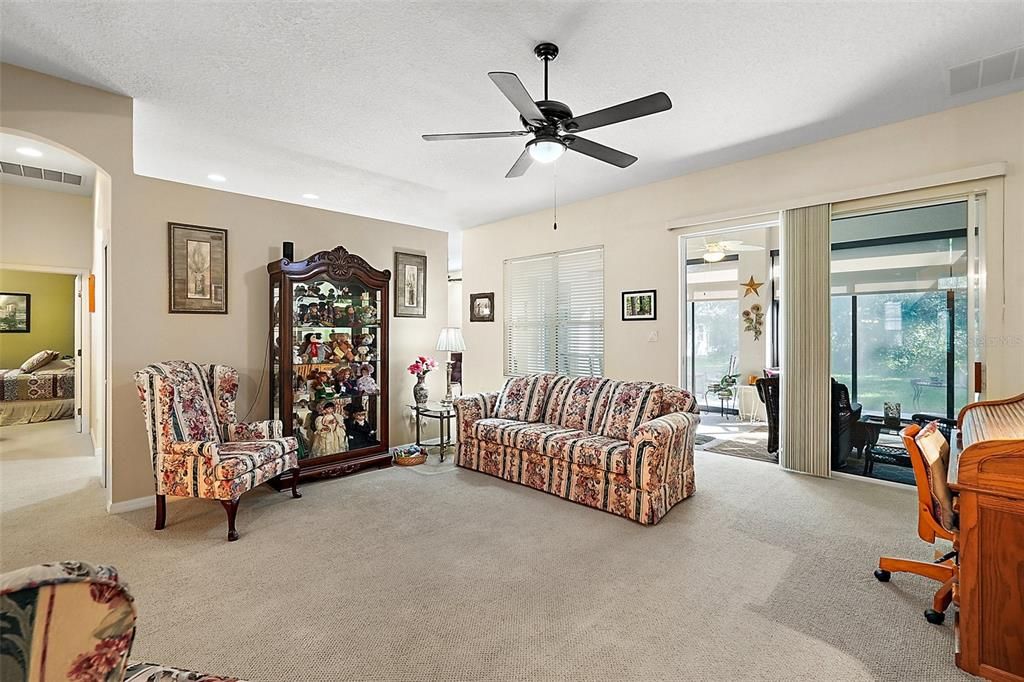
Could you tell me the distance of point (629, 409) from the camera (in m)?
3.89

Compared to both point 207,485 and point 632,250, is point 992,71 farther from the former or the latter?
point 207,485

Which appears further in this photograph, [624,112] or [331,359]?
[331,359]

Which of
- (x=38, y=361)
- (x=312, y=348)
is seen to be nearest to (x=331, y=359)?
(x=312, y=348)

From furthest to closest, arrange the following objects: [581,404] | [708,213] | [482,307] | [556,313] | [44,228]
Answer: [482,307] < [556,313] < [44,228] < [708,213] < [581,404]

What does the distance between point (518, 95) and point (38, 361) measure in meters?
8.67

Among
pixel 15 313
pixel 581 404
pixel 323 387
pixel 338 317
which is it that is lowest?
pixel 581 404

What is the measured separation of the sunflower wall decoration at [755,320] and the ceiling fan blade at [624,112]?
18.7ft

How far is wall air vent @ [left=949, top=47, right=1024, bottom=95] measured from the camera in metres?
2.93

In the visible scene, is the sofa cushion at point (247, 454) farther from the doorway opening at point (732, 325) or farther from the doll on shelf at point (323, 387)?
the doorway opening at point (732, 325)

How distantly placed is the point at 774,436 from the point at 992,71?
3.32 m

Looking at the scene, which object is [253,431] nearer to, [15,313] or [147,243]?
[147,243]

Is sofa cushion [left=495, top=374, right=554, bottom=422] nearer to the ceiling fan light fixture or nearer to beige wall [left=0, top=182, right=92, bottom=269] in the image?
the ceiling fan light fixture

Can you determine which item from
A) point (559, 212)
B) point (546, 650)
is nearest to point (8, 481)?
point (546, 650)

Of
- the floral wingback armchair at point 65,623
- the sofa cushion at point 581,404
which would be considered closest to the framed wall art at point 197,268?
the sofa cushion at point 581,404
